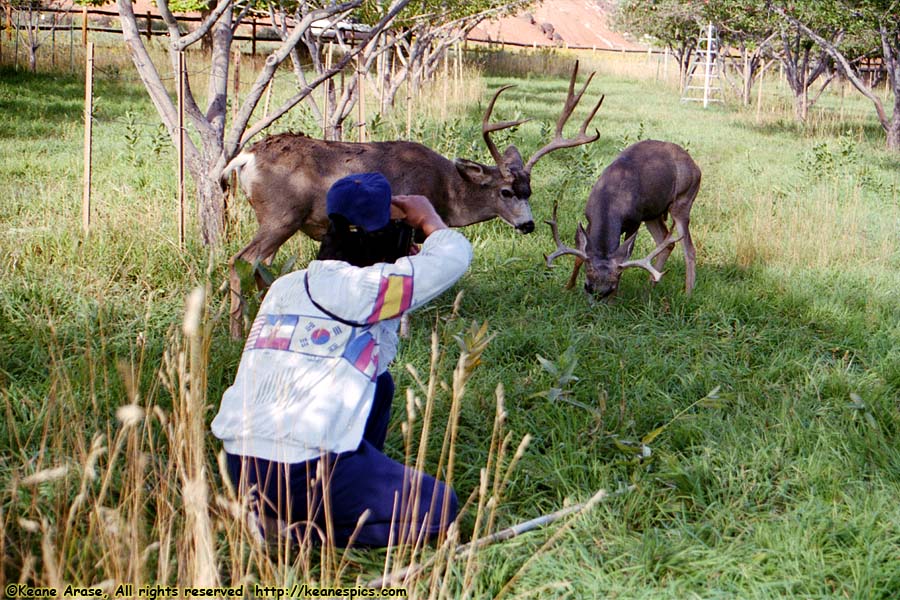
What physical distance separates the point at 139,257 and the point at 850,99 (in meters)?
30.2

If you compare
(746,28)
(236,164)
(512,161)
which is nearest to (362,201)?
(236,164)

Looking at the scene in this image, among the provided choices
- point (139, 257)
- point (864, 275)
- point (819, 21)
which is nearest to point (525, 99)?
point (819, 21)

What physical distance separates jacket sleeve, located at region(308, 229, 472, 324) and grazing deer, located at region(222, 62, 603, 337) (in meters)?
2.30

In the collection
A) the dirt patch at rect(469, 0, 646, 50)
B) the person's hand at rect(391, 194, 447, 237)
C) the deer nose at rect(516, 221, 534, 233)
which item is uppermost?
the dirt patch at rect(469, 0, 646, 50)

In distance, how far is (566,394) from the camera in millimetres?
4785

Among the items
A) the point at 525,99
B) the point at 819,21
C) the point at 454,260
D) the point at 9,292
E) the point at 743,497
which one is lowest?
the point at 743,497

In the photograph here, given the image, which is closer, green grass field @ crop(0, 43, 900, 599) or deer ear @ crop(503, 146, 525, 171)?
green grass field @ crop(0, 43, 900, 599)

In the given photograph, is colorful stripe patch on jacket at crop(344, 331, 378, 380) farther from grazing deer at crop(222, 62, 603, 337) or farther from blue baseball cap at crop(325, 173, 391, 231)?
grazing deer at crop(222, 62, 603, 337)

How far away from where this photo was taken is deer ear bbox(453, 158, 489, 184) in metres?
6.81

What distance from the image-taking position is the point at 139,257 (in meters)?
6.32

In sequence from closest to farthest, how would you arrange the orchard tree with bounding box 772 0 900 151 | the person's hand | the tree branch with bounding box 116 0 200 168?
the person's hand → the tree branch with bounding box 116 0 200 168 → the orchard tree with bounding box 772 0 900 151

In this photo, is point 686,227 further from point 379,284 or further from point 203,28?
point 379,284

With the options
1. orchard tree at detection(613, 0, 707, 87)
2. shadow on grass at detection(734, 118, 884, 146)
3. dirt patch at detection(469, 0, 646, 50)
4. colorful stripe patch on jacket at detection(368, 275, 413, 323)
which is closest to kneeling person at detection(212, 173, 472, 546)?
colorful stripe patch on jacket at detection(368, 275, 413, 323)

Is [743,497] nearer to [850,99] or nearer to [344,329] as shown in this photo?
[344,329]
